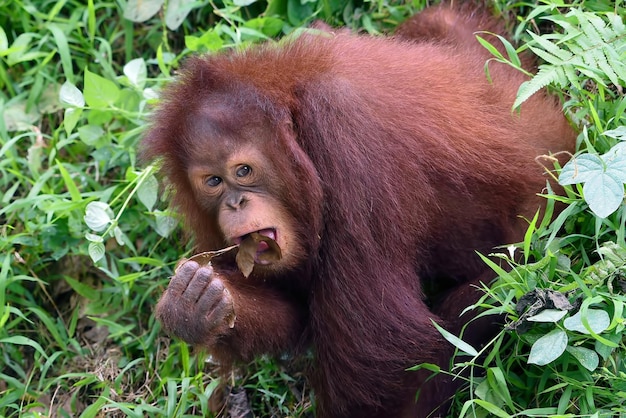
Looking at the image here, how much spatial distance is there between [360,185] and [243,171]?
0.46 m

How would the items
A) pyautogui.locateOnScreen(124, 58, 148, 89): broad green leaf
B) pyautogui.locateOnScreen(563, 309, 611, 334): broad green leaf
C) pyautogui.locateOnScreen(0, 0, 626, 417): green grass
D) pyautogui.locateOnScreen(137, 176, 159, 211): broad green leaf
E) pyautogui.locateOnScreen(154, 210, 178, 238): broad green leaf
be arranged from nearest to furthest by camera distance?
pyautogui.locateOnScreen(563, 309, 611, 334): broad green leaf < pyautogui.locateOnScreen(0, 0, 626, 417): green grass < pyautogui.locateOnScreen(137, 176, 159, 211): broad green leaf < pyautogui.locateOnScreen(154, 210, 178, 238): broad green leaf < pyautogui.locateOnScreen(124, 58, 148, 89): broad green leaf

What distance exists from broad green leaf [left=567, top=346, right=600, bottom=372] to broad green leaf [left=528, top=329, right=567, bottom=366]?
0.09m

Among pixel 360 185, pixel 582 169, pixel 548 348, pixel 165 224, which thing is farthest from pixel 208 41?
pixel 548 348

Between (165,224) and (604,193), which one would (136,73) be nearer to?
(165,224)

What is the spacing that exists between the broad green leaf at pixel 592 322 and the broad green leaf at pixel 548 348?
0.05 m

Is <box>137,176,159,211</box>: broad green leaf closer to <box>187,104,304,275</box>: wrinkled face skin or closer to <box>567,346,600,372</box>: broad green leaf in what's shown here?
<box>187,104,304,275</box>: wrinkled face skin

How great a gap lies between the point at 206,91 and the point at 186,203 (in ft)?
1.72

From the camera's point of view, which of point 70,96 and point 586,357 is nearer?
point 586,357

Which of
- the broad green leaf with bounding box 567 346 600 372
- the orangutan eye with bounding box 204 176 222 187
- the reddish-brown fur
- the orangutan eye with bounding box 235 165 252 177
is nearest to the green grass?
the broad green leaf with bounding box 567 346 600 372

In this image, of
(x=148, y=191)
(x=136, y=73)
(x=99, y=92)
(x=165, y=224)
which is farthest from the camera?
(x=136, y=73)

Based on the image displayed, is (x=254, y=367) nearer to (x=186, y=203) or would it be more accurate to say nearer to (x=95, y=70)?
(x=186, y=203)

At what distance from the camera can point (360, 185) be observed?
366 centimetres

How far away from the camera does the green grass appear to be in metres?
3.54

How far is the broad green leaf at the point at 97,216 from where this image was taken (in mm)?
4363
